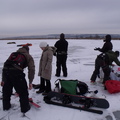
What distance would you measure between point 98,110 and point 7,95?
2.14 m

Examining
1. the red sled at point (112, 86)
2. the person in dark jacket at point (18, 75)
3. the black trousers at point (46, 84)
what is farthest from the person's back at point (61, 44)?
the person in dark jacket at point (18, 75)

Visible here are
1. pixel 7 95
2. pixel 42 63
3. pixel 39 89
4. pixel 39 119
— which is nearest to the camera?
pixel 39 119

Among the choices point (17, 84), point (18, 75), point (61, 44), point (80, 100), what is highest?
point (61, 44)

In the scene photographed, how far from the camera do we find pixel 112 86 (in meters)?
4.15

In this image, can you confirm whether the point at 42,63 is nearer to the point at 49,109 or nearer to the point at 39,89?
the point at 39,89

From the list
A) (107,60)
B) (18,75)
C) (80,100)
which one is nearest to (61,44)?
(107,60)

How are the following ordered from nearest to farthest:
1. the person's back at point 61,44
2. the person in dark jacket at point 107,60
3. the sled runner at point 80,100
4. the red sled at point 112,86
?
the sled runner at point 80,100
the red sled at point 112,86
the person in dark jacket at point 107,60
the person's back at point 61,44

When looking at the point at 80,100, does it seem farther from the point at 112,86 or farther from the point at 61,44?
the point at 61,44

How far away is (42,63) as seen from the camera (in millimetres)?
4109

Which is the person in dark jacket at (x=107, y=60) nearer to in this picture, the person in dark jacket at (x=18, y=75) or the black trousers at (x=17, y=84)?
the person in dark jacket at (x=18, y=75)

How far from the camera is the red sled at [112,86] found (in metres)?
4.09

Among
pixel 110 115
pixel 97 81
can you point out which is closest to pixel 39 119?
pixel 110 115

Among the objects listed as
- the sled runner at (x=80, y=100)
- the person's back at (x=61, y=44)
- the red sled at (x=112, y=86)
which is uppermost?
the person's back at (x=61, y=44)

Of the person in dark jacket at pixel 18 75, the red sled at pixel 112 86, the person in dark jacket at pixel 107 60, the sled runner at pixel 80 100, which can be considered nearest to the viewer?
the person in dark jacket at pixel 18 75
